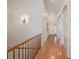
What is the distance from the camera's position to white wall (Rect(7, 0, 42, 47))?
827 centimetres

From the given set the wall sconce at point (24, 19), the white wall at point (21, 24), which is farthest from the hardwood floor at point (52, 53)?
the wall sconce at point (24, 19)

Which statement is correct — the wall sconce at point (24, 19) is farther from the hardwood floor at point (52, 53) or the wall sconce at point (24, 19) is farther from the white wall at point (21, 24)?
the hardwood floor at point (52, 53)

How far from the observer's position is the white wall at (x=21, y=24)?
8266 millimetres

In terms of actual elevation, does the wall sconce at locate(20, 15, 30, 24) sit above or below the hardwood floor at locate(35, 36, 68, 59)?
above

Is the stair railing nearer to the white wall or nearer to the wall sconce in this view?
the white wall

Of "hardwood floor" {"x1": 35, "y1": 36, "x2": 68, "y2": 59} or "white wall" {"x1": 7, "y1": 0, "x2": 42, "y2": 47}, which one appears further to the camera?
"white wall" {"x1": 7, "y1": 0, "x2": 42, "y2": 47}

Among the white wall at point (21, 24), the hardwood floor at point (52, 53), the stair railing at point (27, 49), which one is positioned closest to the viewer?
the stair railing at point (27, 49)

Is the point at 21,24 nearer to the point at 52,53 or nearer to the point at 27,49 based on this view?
the point at 52,53

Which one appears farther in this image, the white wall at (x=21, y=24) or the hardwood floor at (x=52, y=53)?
the white wall at (x=21, y=24)

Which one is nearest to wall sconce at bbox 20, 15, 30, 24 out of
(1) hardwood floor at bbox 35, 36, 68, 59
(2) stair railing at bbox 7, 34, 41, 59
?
(2) stair railing at bbox 7, 34, 41, 59

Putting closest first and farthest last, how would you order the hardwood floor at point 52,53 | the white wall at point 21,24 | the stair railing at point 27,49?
the stair railing at point 27,49 → the hardwood floor at point 52,53 → the white wall at point 21,24

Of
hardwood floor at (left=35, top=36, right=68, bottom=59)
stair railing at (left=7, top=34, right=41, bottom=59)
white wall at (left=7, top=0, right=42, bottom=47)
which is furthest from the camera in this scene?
white wall at (left=7, top=0, right=42, bottom=47)
